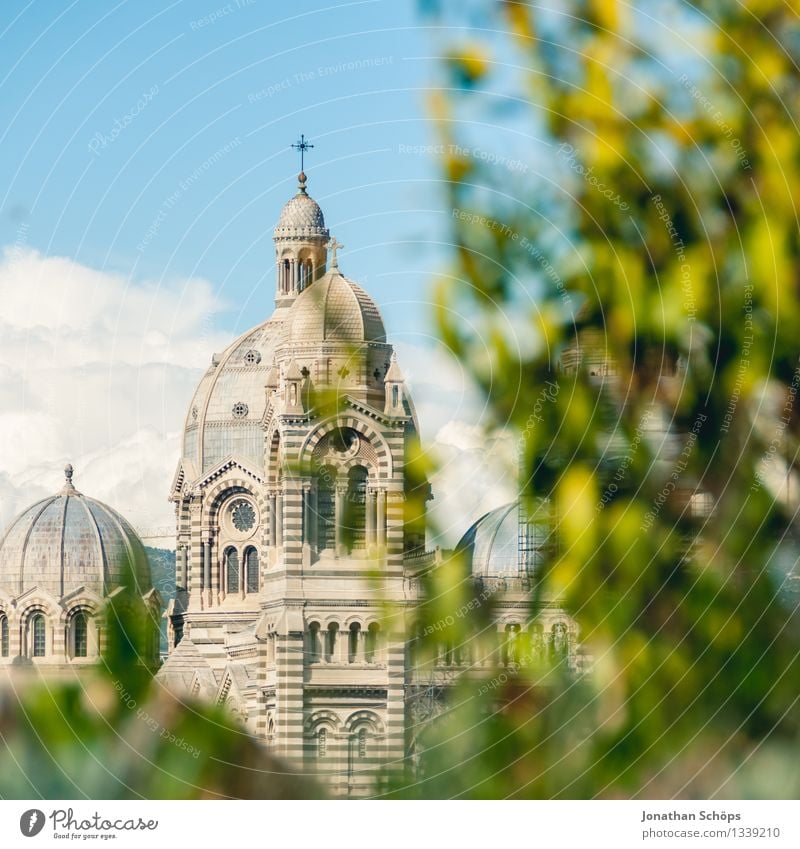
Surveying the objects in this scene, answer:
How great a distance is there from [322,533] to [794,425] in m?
40.6

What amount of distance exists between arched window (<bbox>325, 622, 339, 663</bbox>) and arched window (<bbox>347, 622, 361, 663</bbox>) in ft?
0.94

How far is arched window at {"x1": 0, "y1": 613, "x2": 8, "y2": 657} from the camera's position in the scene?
59.1m

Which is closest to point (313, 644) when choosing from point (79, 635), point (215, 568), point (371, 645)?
point (371, 645)

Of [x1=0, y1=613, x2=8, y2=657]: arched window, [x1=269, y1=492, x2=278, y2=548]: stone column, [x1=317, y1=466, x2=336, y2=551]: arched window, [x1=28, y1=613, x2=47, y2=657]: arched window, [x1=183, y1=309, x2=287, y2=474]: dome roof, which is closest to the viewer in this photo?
[x1=317, y1=466, x2=336, y2=551]: arched window

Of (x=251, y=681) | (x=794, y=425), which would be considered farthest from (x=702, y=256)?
(x=251, y=681)

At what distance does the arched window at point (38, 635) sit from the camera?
58.3 meters

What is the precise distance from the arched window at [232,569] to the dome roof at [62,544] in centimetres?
226

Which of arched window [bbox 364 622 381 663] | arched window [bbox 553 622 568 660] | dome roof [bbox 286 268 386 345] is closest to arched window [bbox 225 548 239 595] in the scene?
dome roof [bbox 286 268 386 345]

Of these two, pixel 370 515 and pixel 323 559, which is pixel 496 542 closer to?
pixel 323 559

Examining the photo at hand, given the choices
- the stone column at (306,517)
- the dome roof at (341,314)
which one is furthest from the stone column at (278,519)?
the dome roof at (341,314)

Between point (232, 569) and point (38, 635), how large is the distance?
5.22 metres

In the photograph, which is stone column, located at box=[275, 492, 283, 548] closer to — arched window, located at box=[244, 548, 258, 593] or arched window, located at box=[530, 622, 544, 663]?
arched window, located at box=[244, 548, 258, 593]

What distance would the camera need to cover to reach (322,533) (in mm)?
46688

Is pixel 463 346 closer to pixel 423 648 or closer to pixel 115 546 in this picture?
pixel 423 648
